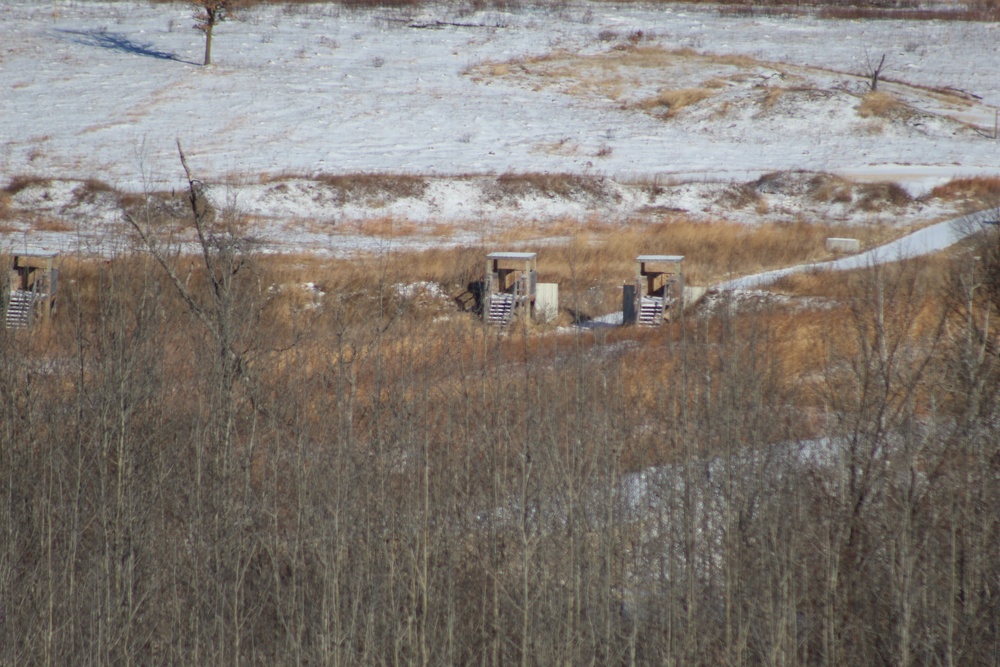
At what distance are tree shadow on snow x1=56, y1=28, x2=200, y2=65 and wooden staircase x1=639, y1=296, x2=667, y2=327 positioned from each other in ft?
88.2

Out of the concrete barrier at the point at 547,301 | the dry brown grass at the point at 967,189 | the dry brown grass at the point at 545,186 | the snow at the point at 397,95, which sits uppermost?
the snow at the point at 397,95

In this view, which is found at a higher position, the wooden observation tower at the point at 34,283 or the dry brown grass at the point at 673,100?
the dry brown grass at the point at 673,100

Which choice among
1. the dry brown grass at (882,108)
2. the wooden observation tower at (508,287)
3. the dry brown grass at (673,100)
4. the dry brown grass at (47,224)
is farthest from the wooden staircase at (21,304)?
the dry brown grass at (882,108)

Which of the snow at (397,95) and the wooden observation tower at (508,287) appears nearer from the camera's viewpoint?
the wooden observation tower at (508,287)

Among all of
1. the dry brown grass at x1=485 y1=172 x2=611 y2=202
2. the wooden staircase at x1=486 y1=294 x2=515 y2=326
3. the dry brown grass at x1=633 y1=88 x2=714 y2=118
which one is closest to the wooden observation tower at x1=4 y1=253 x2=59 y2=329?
the wooden staircase at x1=486 y1=294 x2=515 y2=326

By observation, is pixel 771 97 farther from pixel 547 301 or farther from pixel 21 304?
pixel 21 304

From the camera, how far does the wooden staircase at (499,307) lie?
15359 mm

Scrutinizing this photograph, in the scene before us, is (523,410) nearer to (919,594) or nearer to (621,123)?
(919,594)

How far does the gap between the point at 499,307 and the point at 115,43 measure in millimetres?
29390

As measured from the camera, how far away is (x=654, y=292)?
1648 centimetres

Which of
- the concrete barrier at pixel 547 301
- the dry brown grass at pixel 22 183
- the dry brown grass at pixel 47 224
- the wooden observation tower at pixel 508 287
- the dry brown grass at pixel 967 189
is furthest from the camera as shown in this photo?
the dry brown grass at pixel 22 183

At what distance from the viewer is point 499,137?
98.9 feet

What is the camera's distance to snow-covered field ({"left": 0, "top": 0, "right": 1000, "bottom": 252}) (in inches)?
989

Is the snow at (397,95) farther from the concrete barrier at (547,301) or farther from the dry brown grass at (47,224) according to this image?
the concrete barrier at (547,301)
